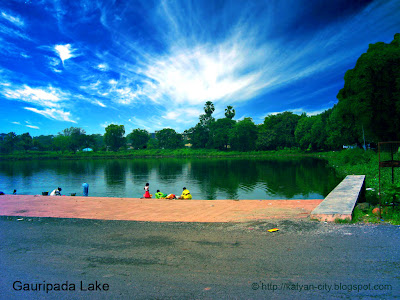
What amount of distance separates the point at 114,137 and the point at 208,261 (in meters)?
130

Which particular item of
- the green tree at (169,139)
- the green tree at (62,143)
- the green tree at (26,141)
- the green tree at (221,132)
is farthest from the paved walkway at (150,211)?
the green tree at (62,143)

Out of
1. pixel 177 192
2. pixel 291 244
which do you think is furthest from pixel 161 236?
pixel 177 192

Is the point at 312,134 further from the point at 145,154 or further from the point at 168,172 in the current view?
the point at 145,154

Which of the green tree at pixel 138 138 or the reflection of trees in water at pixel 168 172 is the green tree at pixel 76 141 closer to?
the green tree at pixel 138 138

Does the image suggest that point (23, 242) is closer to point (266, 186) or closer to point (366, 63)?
point (266, 186)

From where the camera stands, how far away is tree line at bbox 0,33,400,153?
2517cm

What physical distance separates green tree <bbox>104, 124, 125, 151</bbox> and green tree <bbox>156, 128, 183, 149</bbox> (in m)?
21.8

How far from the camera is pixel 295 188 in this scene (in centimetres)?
2322

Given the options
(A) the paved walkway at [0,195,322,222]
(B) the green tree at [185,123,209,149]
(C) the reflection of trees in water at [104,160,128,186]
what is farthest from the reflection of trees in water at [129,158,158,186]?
(B) the green tree at [185,123,209,149]

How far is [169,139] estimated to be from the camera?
117m

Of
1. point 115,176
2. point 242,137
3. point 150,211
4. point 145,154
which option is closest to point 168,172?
point 115,176

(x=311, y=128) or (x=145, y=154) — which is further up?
(x=311, y=128)

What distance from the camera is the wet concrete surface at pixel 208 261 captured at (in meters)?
3.88

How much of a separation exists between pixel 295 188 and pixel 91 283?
2164cm
